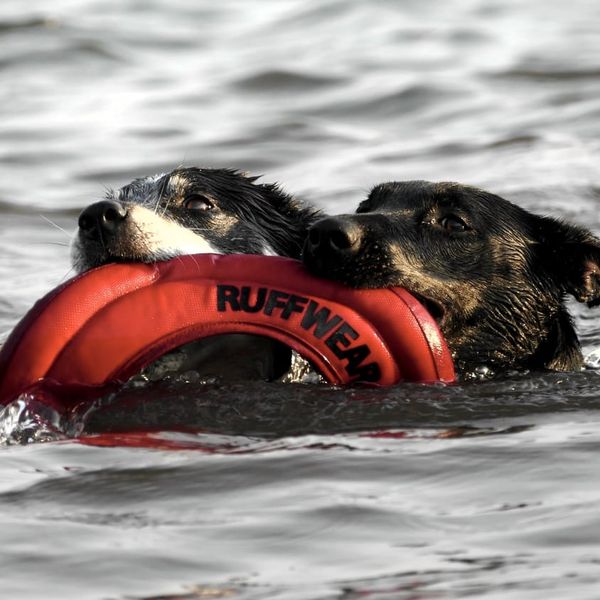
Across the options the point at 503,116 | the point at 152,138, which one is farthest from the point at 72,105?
the point at 503,116

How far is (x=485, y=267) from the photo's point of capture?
7398mm

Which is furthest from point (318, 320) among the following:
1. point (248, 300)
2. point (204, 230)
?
point (204, 230)

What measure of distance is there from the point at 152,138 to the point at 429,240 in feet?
26.1

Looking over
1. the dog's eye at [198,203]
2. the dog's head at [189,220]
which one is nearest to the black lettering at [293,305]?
the dog's head at [189,220]

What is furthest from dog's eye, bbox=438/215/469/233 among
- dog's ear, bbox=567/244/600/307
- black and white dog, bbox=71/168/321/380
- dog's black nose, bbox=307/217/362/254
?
black and white dog, bbox=71/168/321/380

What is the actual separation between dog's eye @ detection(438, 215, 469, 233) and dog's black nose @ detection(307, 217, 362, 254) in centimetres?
70

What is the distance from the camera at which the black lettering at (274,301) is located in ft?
21.5

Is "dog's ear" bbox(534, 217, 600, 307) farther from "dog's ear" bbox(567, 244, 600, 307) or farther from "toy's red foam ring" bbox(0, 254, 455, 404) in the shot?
"toy's red foam ring" bbox(0, 254, 455, 404)

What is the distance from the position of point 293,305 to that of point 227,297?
0.90 ft

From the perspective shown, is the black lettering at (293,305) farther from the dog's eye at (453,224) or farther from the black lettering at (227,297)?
the dog's eye at (453,224)

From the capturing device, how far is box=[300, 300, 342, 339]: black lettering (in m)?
6.55

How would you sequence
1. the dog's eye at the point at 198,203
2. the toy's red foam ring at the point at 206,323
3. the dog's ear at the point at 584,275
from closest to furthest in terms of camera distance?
the toy's red foam ring at the point at 206,323, the dog's ear at the point at 584,275, the dog's eye at the point at 198,203

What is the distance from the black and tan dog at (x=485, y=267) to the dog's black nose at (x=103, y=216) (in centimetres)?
98

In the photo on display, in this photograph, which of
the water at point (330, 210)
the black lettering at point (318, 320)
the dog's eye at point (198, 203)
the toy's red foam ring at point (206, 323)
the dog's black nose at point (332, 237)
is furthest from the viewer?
the dog's eye at point (198, 203)
